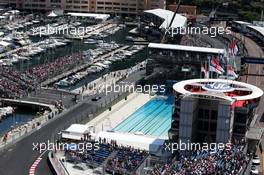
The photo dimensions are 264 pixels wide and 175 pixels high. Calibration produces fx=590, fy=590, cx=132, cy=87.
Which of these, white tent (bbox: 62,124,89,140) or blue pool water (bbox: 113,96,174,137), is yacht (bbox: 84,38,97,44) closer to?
blue pool water (bbox: 113,96,174,137)

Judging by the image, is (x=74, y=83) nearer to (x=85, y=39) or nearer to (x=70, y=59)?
(x=70, y=59)

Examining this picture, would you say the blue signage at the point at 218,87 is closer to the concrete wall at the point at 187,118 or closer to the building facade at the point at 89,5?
the concrete wall at the point at 187,118

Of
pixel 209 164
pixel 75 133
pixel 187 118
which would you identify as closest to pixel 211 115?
pixel 187 118

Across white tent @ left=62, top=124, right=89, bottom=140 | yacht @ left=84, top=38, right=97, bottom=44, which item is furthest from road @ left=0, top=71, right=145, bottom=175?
yacht @ left=84, top=38, right=97, bottom=44

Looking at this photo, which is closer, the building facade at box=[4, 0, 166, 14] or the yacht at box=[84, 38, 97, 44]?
the yacht at box=[84, 38, 97, 44]

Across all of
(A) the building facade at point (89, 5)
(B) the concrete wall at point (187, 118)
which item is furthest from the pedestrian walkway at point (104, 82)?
(A) the building facade at point (89, 5)

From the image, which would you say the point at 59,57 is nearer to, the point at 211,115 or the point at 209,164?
the point at 211,115

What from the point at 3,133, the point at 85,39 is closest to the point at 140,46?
the point at 85,39
